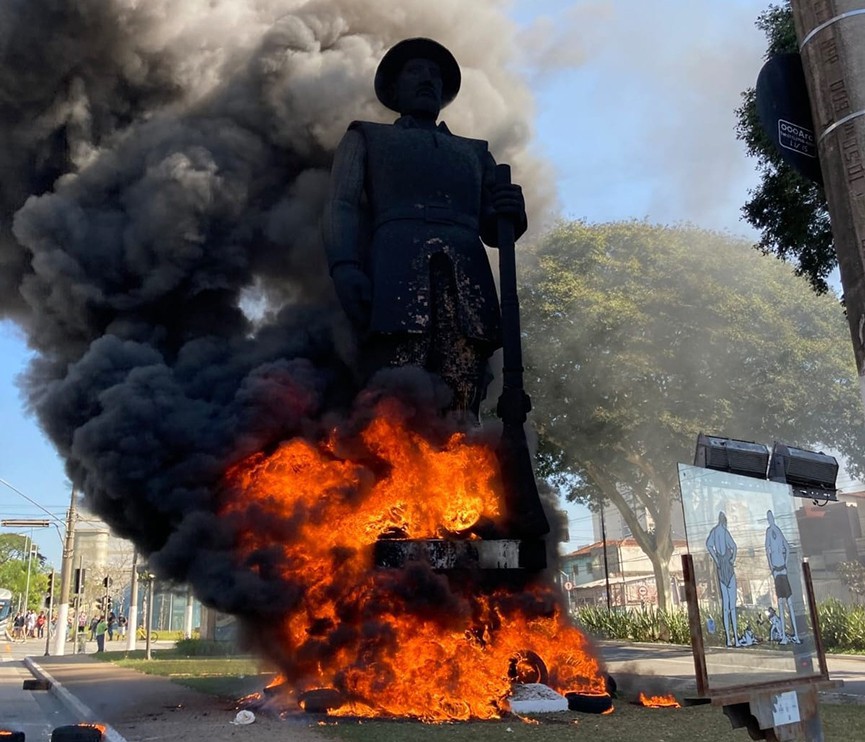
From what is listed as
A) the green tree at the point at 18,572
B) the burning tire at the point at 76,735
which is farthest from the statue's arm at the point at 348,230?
the green tree at the point at 18,572

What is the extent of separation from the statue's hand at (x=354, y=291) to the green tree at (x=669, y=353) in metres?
11.1

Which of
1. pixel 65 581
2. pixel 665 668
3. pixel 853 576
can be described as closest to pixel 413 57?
pixel 665 668

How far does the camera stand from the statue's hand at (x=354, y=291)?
359 inches

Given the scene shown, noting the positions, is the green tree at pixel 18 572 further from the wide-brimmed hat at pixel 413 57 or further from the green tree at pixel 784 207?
the green tree at pixel 784 207

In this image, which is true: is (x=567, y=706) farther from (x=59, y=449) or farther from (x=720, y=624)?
(x=59, y=449)

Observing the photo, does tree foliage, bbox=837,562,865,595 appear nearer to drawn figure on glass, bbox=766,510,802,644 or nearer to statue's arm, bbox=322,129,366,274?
statue's arm, bbox=322,129,366,274

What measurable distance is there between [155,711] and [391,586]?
122 inches

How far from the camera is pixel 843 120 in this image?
2795mm

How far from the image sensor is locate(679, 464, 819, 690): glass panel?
12.7 ft

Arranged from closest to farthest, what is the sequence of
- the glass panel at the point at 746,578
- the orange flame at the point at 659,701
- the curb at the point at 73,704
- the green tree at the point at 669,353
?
1. the glass panel at the point at 746,578
2. the curb at the point at 73,704
3. the orange flame at the point at 659,701
4. the green tree at the point at 669,353

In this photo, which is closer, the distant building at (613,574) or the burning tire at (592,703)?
the burning tire at (592,703)

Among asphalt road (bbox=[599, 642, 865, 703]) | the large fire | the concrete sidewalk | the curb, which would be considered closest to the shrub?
the curb

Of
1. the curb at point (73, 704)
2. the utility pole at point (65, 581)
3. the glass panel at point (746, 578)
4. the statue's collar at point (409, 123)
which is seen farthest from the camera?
the utility pole at point (65, 581)

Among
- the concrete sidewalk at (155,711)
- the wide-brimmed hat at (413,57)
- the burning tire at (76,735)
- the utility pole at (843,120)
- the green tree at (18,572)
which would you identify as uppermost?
the wide-brimmed hat at (413,57)
